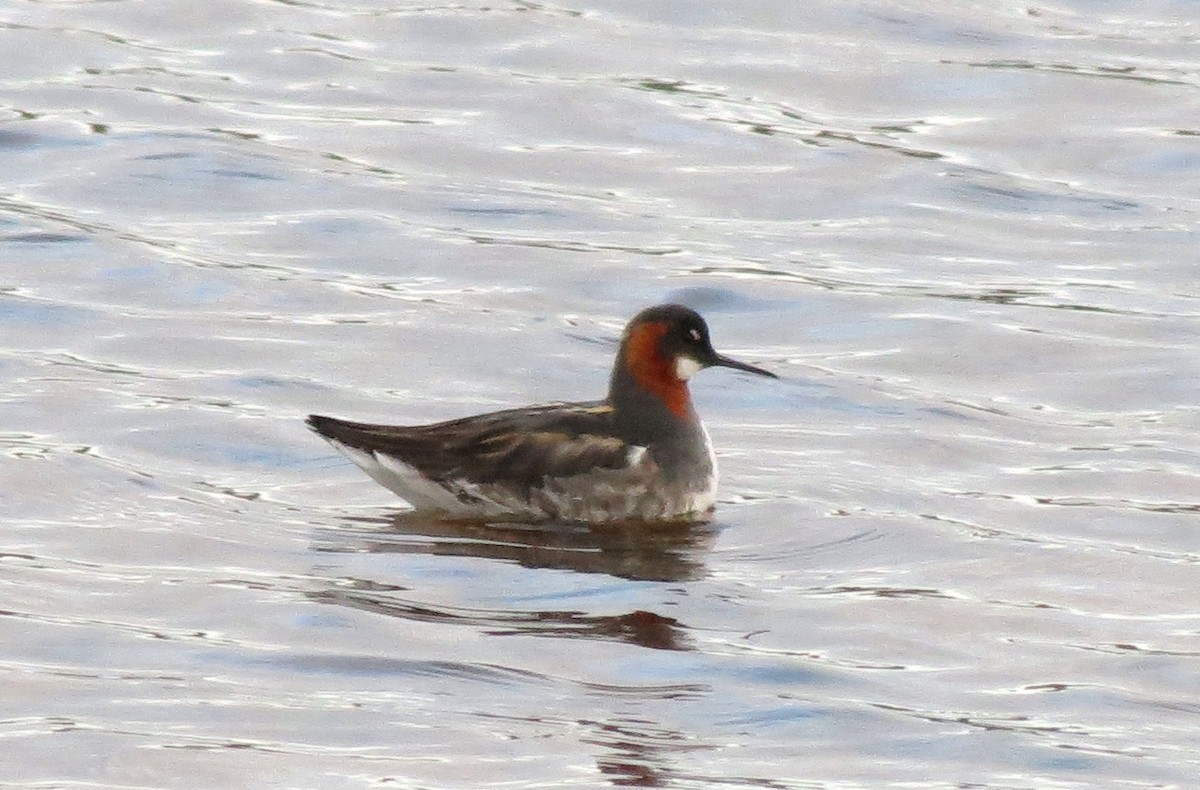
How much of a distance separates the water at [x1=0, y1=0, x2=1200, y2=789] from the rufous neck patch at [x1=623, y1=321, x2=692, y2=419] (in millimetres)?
534

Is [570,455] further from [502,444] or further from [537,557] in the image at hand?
[537,557]

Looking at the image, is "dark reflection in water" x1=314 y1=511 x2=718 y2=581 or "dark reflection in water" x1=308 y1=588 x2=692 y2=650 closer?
"dark reflection in water" x1=308 y1=588 x2=692 y2=650

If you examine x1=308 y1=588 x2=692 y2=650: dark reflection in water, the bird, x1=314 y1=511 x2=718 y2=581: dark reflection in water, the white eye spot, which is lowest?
x1=314 y1=511 x2=718 y2=581: dark reflection in water

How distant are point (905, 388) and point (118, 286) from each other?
471 centimetres

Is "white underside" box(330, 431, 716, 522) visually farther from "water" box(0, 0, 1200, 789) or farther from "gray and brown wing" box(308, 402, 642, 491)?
"water" box(0, 0, 1200, 789)

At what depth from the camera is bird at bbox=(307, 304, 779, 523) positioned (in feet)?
39.1

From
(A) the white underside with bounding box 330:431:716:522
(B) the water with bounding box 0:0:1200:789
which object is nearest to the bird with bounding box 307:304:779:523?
(A) the white underside with bounding box 330:431:716:522

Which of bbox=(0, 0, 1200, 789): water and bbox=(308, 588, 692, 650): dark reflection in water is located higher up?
bbox=(0, 0, 1200, 789): water

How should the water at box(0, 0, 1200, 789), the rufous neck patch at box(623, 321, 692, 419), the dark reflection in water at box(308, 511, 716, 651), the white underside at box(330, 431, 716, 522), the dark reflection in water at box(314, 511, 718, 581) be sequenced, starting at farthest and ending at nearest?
the rufous neck patch at box(623, 321, 692, 419) < the white underside at box(330, 431, 716, 522) < the dark reflection in water at box(314, 511, 718, 581) < the dark reflection in water at box(308, 511, 716, 651) < the water at box(0, 0, 1200, 789)

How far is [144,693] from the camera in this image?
29.7 feet

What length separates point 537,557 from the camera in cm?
1145

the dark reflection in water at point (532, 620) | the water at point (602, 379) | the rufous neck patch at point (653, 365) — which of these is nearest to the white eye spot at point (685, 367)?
the rufous neck patch at point (653, 365)

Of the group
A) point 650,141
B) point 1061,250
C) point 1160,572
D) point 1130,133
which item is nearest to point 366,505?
point 1160,572

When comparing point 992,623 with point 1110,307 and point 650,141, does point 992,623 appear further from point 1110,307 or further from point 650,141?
point 650,141
